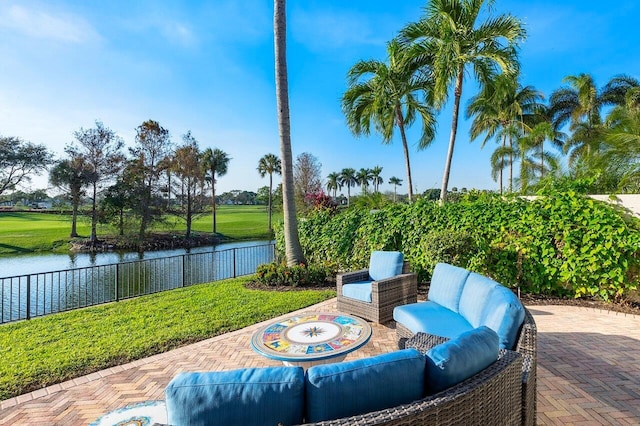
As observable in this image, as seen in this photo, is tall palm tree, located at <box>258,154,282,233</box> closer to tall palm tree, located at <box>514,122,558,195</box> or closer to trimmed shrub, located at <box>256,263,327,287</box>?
tall palm tree, located at <box>514,122,558,195</box>

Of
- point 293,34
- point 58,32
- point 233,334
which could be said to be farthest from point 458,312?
point 58,32

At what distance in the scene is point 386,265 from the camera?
4.65m

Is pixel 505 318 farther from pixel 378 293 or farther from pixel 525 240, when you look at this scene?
pixel 525 240

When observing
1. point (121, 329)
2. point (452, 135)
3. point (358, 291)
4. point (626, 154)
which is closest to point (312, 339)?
point (358, 291)

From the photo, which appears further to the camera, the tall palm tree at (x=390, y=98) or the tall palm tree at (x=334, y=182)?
the tall palm tree at (x=334, y=182)

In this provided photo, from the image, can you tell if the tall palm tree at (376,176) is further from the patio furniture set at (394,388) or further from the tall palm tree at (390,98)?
the patio furniture set at (394,388)

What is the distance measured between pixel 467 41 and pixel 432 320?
6701mm

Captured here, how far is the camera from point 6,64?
694cm

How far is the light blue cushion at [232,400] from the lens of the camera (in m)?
1.12

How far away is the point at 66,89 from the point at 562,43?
1336 centimetres

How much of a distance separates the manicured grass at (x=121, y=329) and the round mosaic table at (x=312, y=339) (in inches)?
64.4

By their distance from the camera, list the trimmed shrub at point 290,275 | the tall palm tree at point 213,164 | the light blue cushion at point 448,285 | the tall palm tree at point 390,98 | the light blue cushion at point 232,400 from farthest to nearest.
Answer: the tall palm tree at point 213,164
the tall palm tree at point 390,98
the trimmed shrub at point 290,275
the light blue cushion at point 448,285
the light blue cushion at point 232,400

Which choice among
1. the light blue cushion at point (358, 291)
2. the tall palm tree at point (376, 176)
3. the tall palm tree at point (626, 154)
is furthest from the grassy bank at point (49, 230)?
the tall palm tree at point (376, 176)

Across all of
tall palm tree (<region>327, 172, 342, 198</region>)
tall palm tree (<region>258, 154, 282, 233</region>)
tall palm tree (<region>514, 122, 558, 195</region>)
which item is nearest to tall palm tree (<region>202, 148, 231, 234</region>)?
tall palm tree (<region>258, 154, 282, 233</region>)
